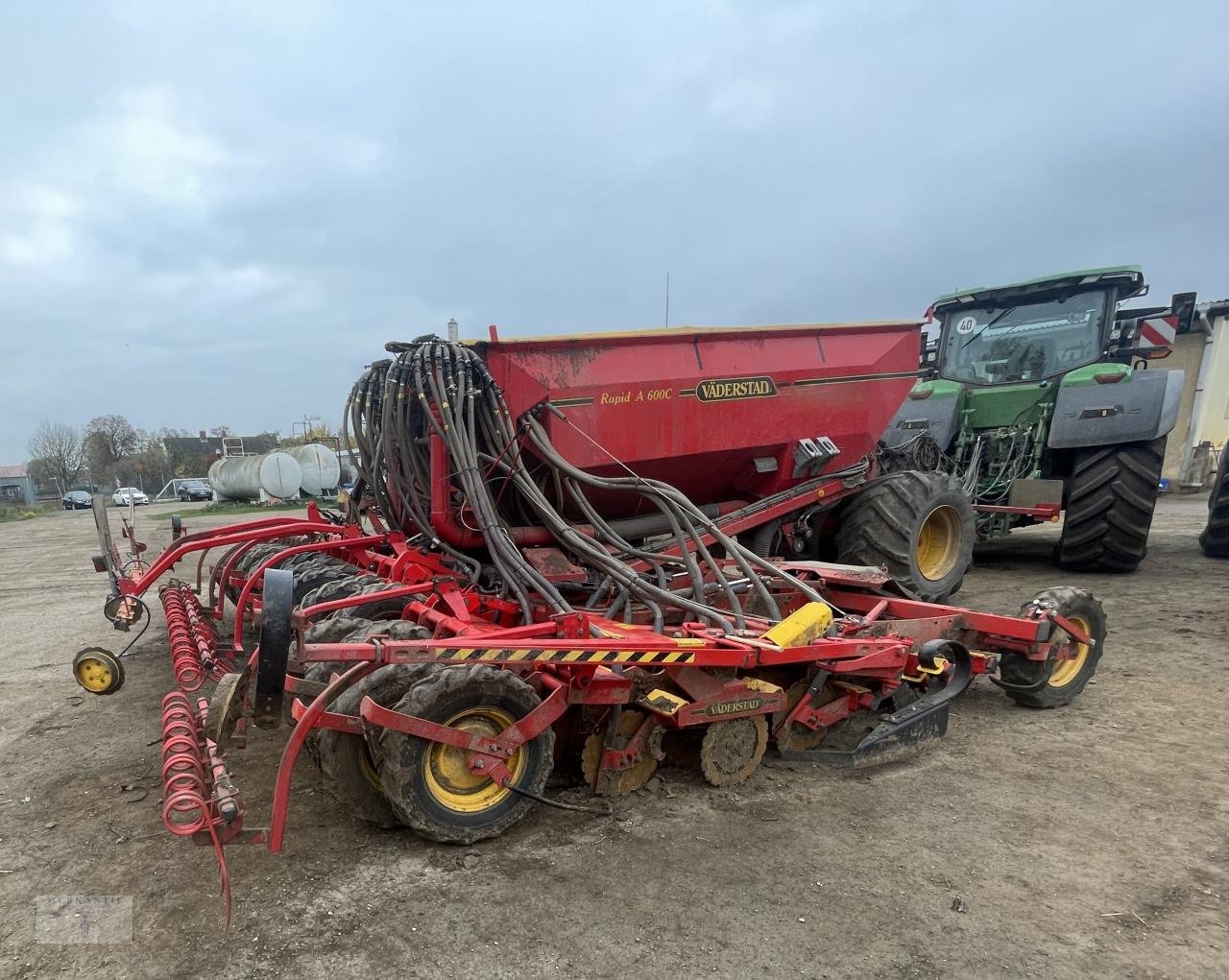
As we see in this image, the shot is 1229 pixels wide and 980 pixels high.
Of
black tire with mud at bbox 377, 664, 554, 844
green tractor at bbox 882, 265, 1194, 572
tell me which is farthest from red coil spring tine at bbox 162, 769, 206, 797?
green tractor at bbox 882, 265, 1194, 572

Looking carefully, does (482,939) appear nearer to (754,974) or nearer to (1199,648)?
(754,974)

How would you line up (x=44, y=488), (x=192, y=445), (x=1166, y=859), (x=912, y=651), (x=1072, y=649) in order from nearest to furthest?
(x=1166, y=859), (x=912, y=651), (x=1072, y=649), (x=44, y=488), (x=192, y=445)

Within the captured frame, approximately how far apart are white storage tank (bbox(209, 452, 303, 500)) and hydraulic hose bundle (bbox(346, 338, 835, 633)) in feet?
73.8

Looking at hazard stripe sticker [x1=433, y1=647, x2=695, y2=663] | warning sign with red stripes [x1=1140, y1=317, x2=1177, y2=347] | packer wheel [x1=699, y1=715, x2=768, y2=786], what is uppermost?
warning sign with red stripes [x1=1140, y1=317, x2=1177, y2=347]

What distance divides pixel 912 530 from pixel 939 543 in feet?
2.09

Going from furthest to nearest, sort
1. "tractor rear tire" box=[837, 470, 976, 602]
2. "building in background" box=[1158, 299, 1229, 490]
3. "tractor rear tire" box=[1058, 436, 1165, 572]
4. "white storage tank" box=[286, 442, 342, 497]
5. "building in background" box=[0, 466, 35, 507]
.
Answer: "building in background" box=[0, 466, 35, 507]
"white storage tank" box=[286, 442, 342, 497]
"building in background" box=[1158, 299, 1229, 490]
"tractor rear tire" box=[1058, 436, 1165, 572]
"tractor rear tire" box=[837, 470, 976, 602]

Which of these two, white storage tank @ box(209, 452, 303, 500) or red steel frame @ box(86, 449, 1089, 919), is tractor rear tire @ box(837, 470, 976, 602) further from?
white storage tank @ box(209, 452, 303, 500)

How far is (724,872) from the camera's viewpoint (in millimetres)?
2408

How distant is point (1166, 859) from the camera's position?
2.42m

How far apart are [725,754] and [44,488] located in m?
62.2

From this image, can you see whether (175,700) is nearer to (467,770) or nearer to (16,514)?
(467,770)

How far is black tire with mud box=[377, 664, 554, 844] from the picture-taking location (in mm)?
2398

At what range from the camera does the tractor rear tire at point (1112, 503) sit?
19.9ft

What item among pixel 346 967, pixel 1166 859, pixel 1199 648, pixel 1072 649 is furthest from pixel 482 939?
pixel 1199 648
